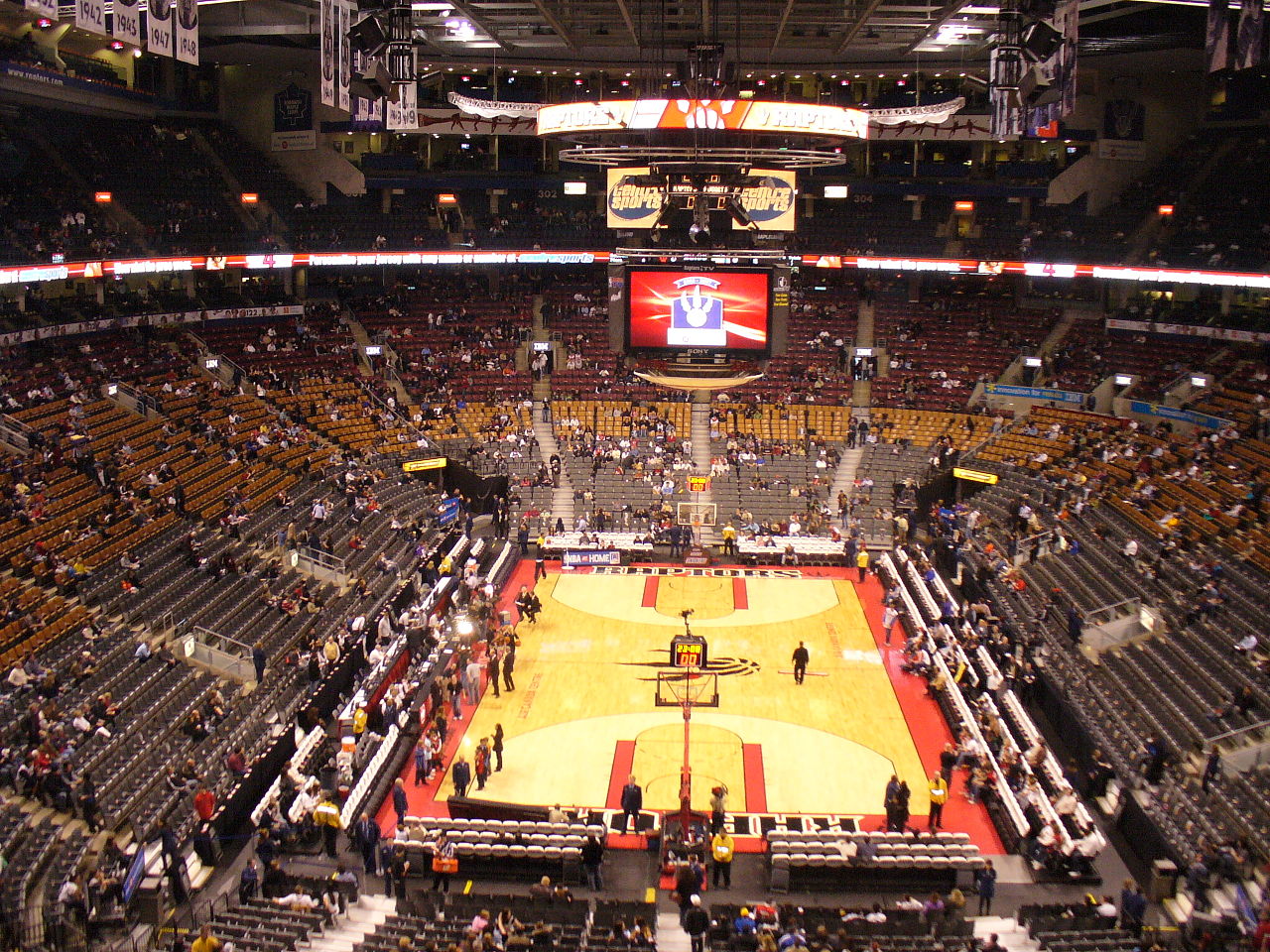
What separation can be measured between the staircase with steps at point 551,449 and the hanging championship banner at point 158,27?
19.1 m

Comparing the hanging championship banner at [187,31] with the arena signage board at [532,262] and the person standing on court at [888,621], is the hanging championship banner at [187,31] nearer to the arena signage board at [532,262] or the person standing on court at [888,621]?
the arena signage board at [532,262]

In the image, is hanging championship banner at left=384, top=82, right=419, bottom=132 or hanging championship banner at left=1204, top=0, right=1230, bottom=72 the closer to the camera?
hanging championship banner at left=1204, top=0, right=1230, bottom=72

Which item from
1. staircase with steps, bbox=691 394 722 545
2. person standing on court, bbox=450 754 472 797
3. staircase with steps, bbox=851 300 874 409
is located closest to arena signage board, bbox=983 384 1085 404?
staircase with steps, bbox=851 300 874 409

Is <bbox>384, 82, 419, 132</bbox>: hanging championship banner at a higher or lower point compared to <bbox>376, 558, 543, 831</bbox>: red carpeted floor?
higher

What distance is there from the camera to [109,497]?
2661 cm

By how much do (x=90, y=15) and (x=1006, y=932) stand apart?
2061 cm

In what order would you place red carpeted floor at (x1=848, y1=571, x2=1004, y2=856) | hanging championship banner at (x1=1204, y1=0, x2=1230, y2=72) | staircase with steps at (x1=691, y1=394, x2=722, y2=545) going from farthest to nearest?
staircase with steps at (x1=691, y1=394, x2=722, y2=545)
red carpeted floor at (x1=848, y1=571, x2=1004, y2=856)
hanging championship banner at (x1=1204, y1=0, x2=1230, y2=72)

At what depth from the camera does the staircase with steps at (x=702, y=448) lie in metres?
36.5

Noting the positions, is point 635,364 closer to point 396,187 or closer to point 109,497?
point 109,497

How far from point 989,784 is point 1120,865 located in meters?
2.62

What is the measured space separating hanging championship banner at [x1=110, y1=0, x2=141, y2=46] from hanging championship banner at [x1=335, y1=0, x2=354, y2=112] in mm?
3537

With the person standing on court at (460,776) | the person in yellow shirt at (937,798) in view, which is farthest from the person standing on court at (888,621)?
the person standing on court at (460,776)

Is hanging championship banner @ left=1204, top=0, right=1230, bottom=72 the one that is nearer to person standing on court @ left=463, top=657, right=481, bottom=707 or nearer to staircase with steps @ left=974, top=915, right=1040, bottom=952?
staircase with steps @ left=974, top=915, right=1040, bottom=952

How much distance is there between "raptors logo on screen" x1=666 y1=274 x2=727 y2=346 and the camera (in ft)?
80.7
